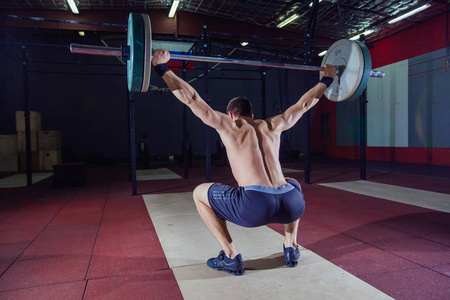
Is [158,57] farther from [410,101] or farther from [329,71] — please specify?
[410,101]

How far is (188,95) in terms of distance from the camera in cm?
175

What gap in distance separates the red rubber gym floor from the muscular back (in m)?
0.69

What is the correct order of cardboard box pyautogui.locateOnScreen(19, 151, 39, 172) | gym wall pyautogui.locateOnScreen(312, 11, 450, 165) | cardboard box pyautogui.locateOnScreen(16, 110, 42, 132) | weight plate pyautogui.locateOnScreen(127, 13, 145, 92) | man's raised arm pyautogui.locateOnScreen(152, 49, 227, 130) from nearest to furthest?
man's raised arm pyautogui.locateOnScreen(152, 49, 227, 130)
weight plate pyautogui.locateOnScreen(127, 13, 145, 92)
gym wall pyautogui.locateOnScreen(312, 11, 450, 165)
cardboard box pyautogui.locateOnScreen(16, 110, 42, 132)
cardboard box pyautogui.locateOnScreen(19, 151, 39, 172)

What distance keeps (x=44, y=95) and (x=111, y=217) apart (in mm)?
8241

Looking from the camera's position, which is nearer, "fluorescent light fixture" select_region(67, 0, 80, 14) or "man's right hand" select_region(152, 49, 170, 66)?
"man's right hand" select_region(152, 49, 170, 66)

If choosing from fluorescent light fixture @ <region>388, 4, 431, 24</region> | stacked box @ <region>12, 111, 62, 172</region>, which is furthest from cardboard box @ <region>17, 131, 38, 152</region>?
fluorescent light fixture @ <region>388, 4, 431, 24</region>

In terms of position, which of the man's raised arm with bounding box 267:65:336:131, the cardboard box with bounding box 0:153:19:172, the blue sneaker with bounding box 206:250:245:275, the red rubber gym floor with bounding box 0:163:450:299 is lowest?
the red rubber gym floor with bounding box 0:163:450:299

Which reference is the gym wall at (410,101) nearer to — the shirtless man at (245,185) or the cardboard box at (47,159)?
the shirtless man at (245,185)

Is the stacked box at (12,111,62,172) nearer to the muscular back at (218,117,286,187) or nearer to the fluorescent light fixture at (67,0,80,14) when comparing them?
the fluorescent light fixture at (67,0,80,14)

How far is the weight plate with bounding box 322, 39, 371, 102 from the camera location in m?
2.47

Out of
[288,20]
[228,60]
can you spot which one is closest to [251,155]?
[228,60]

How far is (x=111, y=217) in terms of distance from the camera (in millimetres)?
3162

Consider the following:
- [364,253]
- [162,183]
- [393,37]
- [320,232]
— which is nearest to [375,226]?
[320,232]

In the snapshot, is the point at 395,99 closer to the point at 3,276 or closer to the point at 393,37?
the point at 393,37
